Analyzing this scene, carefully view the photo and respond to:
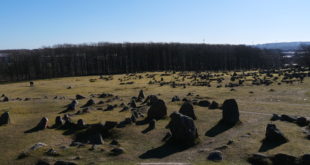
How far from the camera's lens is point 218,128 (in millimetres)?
25828

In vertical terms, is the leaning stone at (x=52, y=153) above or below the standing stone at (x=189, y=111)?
below

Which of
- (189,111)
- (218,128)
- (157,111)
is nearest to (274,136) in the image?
(218,128)

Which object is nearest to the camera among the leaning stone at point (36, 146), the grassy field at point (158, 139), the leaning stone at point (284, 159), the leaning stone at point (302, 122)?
the leaning stone at point (284, 159)

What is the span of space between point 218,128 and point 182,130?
499 centimetres

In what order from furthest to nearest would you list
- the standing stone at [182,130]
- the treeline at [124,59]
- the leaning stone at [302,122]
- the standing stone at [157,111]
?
1. the treeline at [124,59]
2. the standing stone at [157,111]
3. the leaning stone at [302,122]
4. the standing stone at [182,130]

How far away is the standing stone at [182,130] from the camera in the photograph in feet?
72.3

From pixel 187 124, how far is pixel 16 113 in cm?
2382

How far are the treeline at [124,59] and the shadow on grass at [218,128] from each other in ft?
359

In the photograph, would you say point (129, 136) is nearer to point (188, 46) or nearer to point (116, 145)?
point (116, 145)

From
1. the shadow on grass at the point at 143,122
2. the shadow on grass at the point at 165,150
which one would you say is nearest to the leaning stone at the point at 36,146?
the shadow on grass at the point at 165,150

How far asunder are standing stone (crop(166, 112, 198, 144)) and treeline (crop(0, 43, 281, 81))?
111447 millimetres

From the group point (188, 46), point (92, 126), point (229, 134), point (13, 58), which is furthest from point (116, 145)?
point (188, 46)

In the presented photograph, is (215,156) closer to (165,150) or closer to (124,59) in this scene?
(165,150)

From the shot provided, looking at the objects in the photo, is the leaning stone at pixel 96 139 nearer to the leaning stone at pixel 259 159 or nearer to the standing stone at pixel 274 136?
the leaning stone at pixel 259 159
